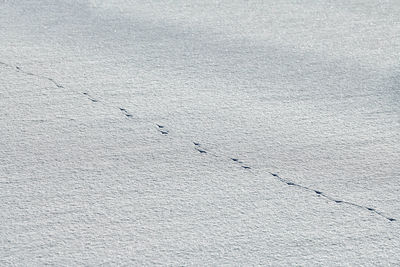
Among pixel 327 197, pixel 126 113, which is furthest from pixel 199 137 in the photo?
pixel 327 197

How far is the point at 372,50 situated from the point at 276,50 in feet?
2.62

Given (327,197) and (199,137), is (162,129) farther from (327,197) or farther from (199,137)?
(327,197)

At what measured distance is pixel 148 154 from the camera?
16.5ft

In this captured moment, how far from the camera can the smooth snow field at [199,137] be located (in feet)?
13.2

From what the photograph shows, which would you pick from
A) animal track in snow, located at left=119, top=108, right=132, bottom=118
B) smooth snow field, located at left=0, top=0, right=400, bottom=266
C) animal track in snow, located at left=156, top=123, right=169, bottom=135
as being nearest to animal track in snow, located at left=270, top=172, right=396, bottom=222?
smooth snow field, located at left=0, top=0, right=400, bottom=266

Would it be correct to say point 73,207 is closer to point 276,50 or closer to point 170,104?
point 170,104

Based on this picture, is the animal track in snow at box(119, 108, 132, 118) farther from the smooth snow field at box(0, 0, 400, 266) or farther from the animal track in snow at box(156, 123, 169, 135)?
the animal track in snow at box(156, 123, 169, 135)

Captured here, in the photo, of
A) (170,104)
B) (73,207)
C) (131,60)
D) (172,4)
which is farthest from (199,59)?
(73,207)

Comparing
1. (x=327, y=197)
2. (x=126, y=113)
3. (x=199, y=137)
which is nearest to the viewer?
(x=327, y=197)

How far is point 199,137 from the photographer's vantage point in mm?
5328

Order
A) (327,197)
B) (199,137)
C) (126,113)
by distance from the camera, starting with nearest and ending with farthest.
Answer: (327,197) → (199,137) → (126,113)

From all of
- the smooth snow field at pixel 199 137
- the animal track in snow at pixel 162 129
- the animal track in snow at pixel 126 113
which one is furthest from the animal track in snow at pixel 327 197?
the animal track in snow at pixel 126 113

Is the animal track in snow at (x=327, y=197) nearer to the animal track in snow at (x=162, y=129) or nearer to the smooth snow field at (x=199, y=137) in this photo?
the smooth snow field at (x=199, y=137)

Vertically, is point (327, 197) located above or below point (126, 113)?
above
